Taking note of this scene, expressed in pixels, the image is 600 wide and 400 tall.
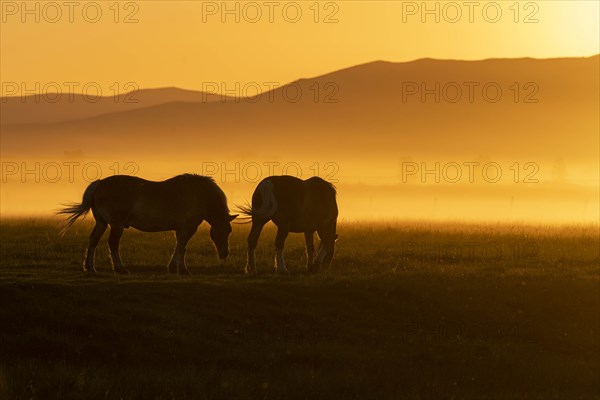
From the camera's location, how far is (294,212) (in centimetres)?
3284

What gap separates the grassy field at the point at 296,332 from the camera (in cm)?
2219

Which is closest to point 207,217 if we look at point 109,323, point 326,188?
point 326,188

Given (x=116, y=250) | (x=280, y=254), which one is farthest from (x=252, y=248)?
(x=116, y=250)

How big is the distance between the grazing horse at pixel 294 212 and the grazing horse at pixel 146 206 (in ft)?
3.79

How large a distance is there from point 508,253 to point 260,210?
10.5 metres

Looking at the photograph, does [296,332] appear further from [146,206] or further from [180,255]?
[146,206]

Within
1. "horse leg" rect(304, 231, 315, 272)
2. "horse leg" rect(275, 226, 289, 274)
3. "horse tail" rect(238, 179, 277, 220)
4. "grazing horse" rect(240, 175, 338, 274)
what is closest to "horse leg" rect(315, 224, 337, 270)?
"grazing horse" rect(240, 175, 338, 274)

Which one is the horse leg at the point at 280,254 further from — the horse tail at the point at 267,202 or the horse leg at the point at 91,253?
the horse leg at the point at 91,253

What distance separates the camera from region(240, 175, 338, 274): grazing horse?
32344 mm

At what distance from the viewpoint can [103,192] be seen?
30922mm

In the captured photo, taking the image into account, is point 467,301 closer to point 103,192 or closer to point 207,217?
point 207,217

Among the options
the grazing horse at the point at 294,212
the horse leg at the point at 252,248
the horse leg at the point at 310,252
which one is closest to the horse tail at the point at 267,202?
the grazing horse at the point at 294,212

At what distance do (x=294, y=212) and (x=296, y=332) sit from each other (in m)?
7.43

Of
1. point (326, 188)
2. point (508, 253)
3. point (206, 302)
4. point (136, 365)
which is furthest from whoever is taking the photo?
point (508, 253)
